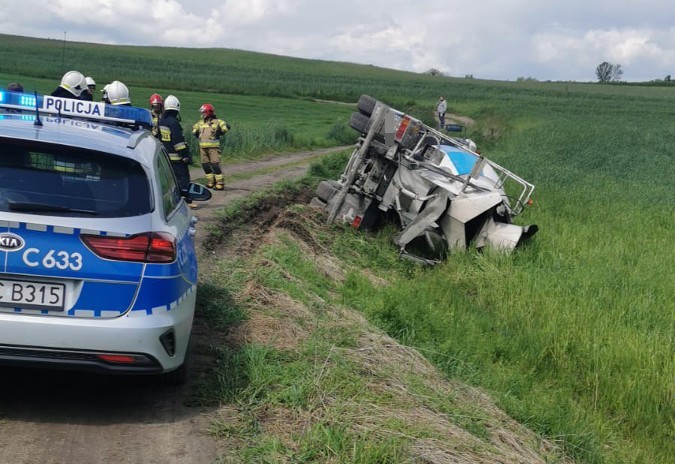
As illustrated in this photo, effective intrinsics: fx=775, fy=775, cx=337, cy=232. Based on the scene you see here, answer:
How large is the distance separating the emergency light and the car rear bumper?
1.85m

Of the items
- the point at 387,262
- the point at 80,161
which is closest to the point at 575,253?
the point at 387,262

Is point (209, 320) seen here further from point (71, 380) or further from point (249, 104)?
point (249, 104)

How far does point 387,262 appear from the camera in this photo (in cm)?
1119

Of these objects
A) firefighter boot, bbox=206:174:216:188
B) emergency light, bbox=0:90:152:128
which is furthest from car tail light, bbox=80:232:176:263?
firefighter boot, bbox=206:174:216:188

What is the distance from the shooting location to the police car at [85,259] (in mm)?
4199

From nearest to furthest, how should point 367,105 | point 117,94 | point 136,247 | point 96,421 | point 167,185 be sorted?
1. point 136,247
2. point 96,421
3. point 167,185
4. point 117,94
5. point 367,105

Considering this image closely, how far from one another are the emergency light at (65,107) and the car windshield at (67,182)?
3.40 feet

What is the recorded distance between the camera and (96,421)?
183 inches

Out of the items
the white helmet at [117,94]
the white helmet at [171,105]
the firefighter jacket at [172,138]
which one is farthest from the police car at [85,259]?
the white helmet at [171,105]

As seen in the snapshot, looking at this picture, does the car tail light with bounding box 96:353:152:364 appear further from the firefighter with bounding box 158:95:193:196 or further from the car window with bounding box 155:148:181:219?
the firefighter with bounding box 158:95:193:196

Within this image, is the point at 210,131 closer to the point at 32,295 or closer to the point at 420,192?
the point at 420,192

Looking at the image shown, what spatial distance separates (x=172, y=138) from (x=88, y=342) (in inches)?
337

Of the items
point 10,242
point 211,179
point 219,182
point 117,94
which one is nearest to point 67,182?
point 10,242

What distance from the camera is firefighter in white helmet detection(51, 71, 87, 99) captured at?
375 inches
